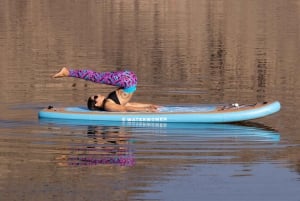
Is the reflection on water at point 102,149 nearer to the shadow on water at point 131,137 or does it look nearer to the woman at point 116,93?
the shadow on water at point 131,137

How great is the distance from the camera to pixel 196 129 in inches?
858

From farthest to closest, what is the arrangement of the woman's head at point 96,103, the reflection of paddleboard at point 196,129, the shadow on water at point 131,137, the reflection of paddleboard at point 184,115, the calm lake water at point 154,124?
the woman's head at point 96,103
the reflection of paddleboard at point 184,115
the reflection of paddleboard at point 196,129
the shadow on water at point 131,137
the calm lake water at point 154,124

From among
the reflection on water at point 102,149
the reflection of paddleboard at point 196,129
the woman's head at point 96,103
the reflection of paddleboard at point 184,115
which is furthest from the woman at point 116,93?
the reflection on water at point 102,149

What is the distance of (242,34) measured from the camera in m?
54.2

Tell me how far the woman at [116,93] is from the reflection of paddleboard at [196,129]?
64 centimetres

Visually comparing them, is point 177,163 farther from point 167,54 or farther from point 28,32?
point 28,32

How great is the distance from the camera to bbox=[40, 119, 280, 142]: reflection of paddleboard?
2100 centimetres

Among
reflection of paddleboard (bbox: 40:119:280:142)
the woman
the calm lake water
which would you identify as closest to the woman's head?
the woman

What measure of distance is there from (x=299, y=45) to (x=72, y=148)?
2937 centimetres

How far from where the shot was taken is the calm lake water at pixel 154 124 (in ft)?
53.1

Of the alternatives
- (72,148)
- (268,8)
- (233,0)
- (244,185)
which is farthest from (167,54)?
(233,0)

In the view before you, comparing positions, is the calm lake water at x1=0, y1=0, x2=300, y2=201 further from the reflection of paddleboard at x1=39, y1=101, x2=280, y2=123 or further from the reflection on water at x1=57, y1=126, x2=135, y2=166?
the reflection of paddleboard at x1=39, y1=101, x2=280, y2=123

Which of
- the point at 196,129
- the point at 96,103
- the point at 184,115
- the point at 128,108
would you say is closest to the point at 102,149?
the point at 196,129

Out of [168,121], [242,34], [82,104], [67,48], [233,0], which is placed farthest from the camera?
[233,0]
